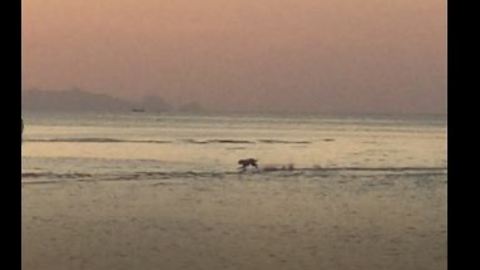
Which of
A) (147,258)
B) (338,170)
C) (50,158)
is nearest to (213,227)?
(147,258)

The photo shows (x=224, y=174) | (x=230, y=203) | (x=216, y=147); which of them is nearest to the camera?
(x=230, y=203)

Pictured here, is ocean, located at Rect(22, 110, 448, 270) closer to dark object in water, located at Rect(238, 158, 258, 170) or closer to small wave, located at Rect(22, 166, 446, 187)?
small wave, located at Rect(22, 166, 446, 187)

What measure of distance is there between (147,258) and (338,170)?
1134cm

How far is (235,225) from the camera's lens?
1027cm

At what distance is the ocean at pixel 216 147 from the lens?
18531 mm

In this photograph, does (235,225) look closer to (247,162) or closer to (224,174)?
(224,174)

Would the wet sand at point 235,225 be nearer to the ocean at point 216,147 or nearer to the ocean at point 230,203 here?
the ocean at point 230,203

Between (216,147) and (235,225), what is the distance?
51.3 feet

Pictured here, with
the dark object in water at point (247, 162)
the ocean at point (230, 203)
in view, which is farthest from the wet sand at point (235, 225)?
the dark object in water at point (247, 162)

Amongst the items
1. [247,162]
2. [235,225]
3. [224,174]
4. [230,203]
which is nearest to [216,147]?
[247,162]

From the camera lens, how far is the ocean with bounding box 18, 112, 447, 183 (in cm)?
1853

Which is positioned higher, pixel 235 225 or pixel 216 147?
pixel 216 147
